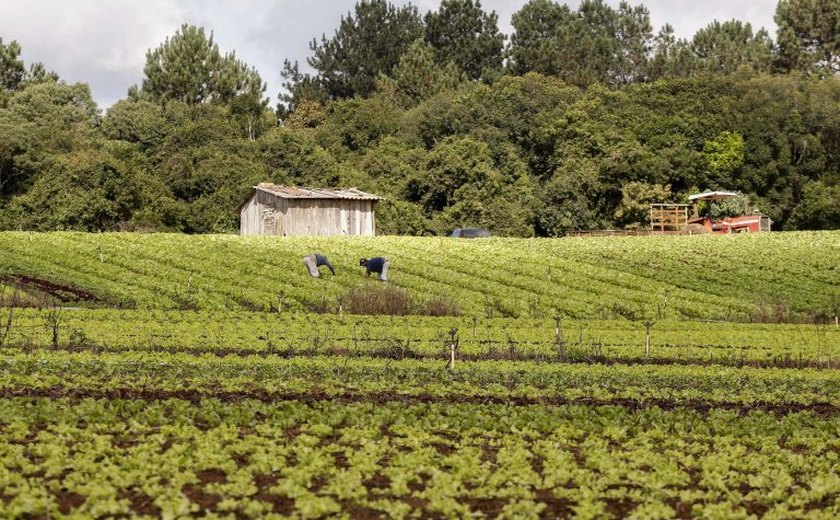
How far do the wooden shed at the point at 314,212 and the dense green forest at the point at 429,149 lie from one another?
11.3 m

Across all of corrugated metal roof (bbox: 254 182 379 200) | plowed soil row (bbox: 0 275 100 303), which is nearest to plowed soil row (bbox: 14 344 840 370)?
plowed soil row (bbox: 0 275 100 303)

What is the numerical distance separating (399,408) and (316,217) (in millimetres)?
52942

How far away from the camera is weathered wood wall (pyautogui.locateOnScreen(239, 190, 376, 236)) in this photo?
71125 millimetres

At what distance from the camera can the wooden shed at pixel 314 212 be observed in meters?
71.0

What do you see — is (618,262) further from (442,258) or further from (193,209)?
(193,209)

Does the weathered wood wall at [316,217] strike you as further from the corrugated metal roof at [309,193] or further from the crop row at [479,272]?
the crop row at [479,272]

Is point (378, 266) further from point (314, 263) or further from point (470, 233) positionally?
point (470, 233)

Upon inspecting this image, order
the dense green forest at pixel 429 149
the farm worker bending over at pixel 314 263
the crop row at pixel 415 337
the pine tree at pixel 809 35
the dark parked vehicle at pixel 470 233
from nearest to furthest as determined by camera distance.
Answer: the crop row at pixel 415 337, the farm worker bending over at pixel 314 263, the dark parked vehicle at pixel 470 233, the dense green forest at pixel 429 149, the pine tree at pixel 809 35

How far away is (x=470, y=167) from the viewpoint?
8675 cm

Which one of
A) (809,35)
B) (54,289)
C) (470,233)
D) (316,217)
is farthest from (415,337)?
(809,35)

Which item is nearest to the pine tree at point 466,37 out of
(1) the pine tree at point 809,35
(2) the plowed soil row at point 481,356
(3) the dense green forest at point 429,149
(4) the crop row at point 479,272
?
(3) the dense green forest at point 429,149

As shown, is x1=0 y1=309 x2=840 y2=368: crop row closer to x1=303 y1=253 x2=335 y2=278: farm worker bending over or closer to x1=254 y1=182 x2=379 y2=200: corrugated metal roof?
x1=303 y1=253 x2=335 y2=278: farm worker bending over

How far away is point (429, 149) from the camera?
105 meters

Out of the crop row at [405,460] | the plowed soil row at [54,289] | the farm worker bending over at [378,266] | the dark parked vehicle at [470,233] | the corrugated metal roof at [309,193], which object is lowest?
the crop row at [405,460]
